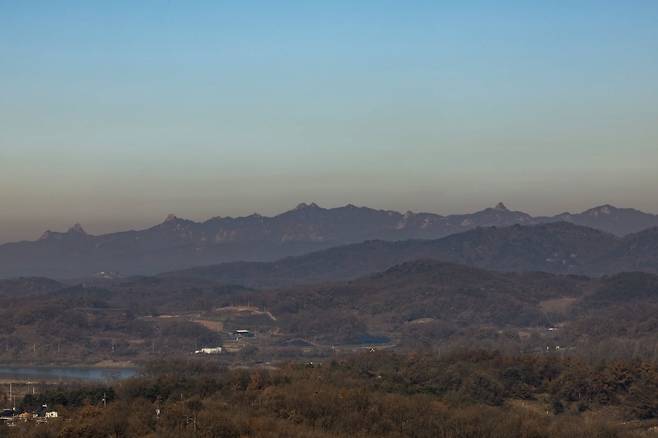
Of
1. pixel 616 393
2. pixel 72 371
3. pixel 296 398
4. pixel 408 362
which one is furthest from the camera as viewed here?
pixel 72 371

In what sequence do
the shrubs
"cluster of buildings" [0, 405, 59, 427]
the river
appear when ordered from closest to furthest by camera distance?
1. the shrubs
2. "cluster of buildings" [0, 405, 59, 427]
3. the river

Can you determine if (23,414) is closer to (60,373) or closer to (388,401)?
(388,401)

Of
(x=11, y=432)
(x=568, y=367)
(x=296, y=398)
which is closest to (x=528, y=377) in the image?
(x=568, y=367)

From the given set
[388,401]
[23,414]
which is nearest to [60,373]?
[23,414]

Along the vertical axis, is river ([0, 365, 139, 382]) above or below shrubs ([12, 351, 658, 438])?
below

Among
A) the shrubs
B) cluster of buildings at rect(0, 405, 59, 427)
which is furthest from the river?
cluster of buildings at rect(0, 405, 59, 427)

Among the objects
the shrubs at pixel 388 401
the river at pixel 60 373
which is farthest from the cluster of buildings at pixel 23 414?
the river at pixel 60 373

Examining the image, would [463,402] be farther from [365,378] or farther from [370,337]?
[370,337]

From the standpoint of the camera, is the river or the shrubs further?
the river

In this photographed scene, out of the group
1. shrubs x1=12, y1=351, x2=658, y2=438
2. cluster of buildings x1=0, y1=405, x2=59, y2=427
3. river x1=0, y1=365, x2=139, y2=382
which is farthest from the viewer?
river x1=0, y1=365, x2=139, y2=382

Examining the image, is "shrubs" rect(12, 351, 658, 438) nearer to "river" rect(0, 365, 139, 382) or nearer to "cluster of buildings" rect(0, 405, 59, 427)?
"cluster of buildings" rect(0, 405, 59, 427)

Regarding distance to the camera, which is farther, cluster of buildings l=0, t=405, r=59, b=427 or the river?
the river
